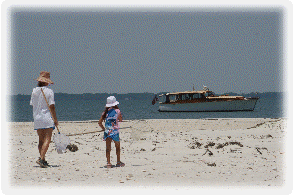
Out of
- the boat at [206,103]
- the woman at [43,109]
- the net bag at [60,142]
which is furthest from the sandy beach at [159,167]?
the boat at [206,103]

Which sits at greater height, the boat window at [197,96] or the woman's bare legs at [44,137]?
the boat window at [197,96]

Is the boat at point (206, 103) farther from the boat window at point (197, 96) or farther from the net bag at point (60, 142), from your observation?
the net bag at point (60, 142)

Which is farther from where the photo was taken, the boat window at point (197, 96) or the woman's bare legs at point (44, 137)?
the boat window at point (197, 96)

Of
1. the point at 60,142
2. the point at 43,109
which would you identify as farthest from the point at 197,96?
the point at 43,109

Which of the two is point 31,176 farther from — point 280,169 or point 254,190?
point 280,169

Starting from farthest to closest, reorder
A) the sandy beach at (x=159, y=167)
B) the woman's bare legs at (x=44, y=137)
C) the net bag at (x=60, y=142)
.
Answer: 1. the net bag at (x=60, y=142)
2. the woman's bare legs at (x=44, y=137)
3. the sandy beach at (x=159, y=167)

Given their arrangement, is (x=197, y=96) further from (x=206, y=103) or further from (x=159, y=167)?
(x=159, y=167)

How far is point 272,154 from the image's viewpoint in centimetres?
854

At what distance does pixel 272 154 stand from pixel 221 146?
4.45 ft

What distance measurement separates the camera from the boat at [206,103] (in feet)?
177

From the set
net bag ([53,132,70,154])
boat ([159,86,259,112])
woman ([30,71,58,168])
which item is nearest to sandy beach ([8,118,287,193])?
net bag ([53,132,70,154])

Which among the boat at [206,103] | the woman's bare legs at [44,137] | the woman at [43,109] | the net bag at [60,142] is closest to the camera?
the woman at [43,109]

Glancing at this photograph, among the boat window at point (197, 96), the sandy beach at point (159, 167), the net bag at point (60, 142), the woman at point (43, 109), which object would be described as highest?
the boat window at point (197, 96)

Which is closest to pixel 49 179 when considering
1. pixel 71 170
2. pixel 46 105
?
pixel 71 170
